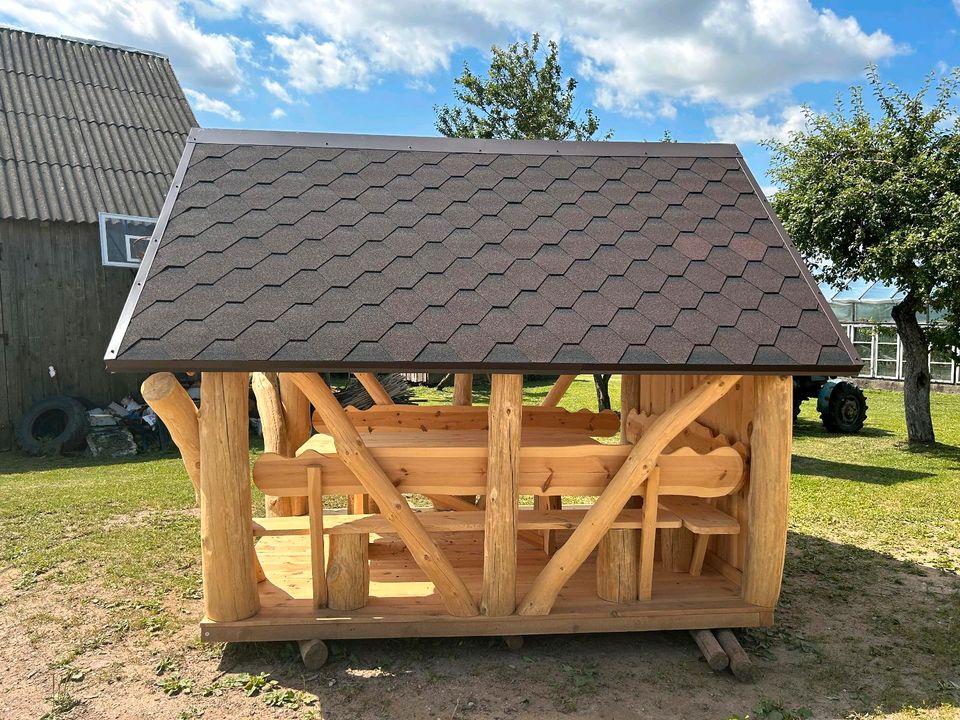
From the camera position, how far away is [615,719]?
13.6 ft

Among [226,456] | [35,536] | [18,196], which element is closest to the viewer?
[226,456]

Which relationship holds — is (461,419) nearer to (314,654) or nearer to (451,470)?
(451,470)

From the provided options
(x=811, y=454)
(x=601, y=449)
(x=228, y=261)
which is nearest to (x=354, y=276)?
(x=228, y=261)

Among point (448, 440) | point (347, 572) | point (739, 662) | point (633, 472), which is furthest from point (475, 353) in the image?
point (739, 662)

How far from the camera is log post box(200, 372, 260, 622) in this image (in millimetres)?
4445

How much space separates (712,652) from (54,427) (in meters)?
11.4

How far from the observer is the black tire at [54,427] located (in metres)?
11.7

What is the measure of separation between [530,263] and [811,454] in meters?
9.03

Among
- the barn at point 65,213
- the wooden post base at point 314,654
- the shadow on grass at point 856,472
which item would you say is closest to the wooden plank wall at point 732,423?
the wooden post base at point 314,654

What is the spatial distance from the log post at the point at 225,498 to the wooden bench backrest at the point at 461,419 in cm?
268

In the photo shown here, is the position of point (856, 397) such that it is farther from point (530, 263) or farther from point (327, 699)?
point (327, 699)

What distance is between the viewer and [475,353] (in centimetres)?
425

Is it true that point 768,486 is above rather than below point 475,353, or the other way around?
below

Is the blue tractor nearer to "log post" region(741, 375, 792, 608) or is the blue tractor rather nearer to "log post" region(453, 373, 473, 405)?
"log post" region(453, 373, 473, 405)
